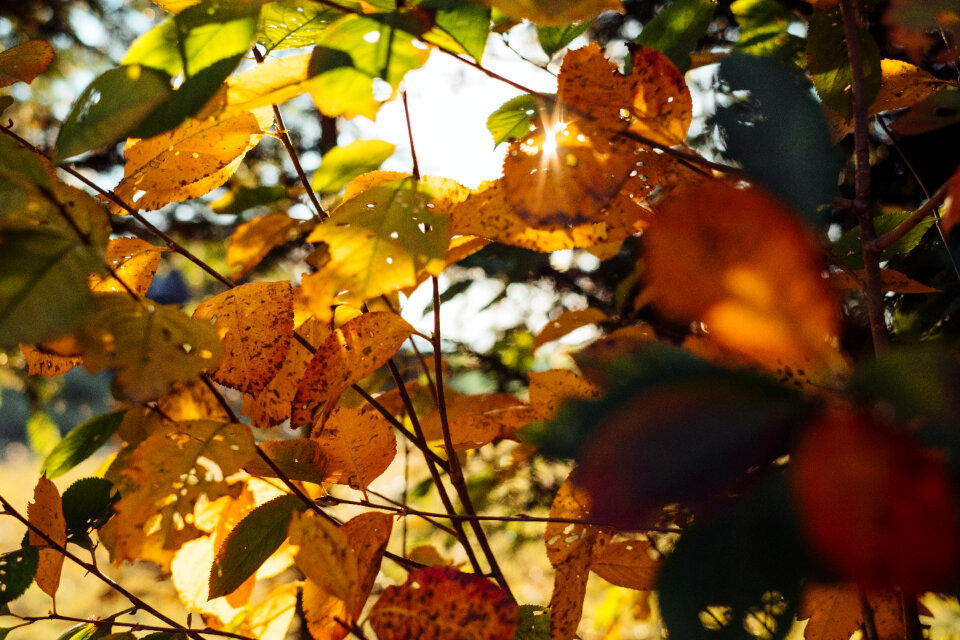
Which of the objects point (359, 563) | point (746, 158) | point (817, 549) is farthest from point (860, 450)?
point (359, 563)

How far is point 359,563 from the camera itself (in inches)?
17.8

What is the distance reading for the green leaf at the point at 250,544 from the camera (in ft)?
1.43

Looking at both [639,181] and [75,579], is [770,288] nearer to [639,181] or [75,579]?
[639,181]

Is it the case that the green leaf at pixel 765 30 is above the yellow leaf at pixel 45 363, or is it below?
above

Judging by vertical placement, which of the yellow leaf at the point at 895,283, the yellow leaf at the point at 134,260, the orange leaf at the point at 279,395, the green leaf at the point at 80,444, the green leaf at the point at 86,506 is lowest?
the green leaf at the point at 80,444

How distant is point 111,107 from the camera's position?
1.00 feet

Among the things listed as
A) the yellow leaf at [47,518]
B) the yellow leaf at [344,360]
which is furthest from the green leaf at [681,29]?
the yellow leaf at [47,518]

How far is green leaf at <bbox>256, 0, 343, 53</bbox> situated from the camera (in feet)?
1.37

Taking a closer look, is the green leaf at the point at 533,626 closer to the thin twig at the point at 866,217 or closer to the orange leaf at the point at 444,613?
the orange leaf at the point at 444,613

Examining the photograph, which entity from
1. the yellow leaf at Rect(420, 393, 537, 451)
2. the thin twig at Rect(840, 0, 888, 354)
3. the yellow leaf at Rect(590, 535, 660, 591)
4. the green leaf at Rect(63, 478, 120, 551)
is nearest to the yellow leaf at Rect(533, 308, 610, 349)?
the yellow leaf at Rect(420, 393, 537, 451)

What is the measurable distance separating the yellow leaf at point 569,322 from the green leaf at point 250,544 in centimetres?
44

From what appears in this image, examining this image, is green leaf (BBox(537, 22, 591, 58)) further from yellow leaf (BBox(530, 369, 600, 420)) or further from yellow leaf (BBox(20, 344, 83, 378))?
yellow leaf (BBox(20, 344, 83, 378))

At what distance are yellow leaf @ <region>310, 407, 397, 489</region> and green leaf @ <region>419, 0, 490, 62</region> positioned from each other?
0.29 m

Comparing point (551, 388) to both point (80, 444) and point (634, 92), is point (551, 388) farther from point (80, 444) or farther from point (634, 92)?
point (80, 444)
